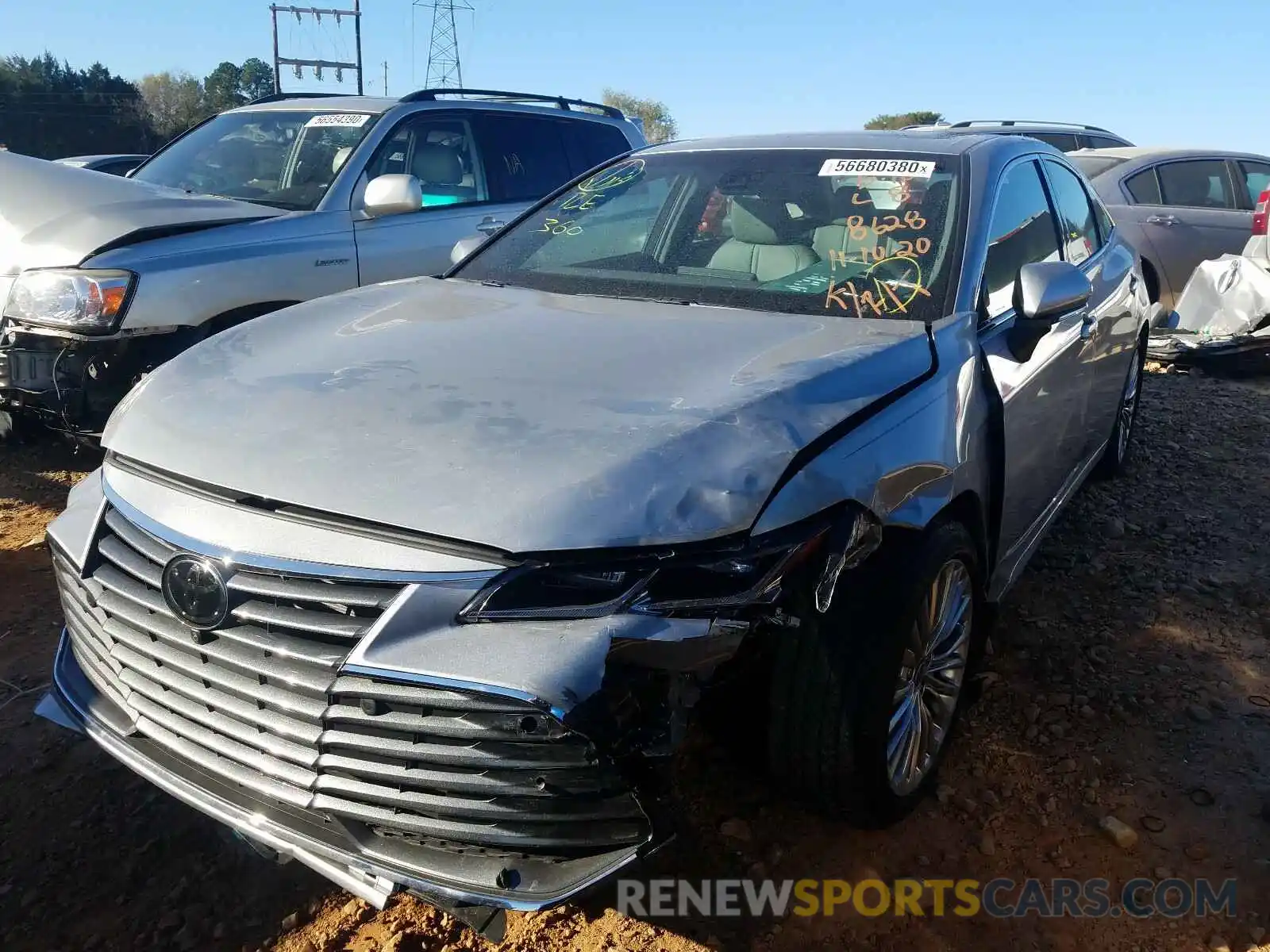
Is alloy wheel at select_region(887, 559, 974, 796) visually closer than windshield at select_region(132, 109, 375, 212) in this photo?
Yes

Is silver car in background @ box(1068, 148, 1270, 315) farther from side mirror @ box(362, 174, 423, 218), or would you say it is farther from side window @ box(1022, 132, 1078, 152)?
side mirror @ box(362, 174, 423, 218)

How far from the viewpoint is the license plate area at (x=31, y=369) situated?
4.11m

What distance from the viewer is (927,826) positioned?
251 cm

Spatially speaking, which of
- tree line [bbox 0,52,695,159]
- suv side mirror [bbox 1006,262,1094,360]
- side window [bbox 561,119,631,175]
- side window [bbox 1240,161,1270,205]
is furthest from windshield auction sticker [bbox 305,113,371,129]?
tree line [bbox 0,52,695,159]

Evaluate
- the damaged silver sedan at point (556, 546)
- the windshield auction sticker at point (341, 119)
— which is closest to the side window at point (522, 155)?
the windshield auction sticker at point (341, 119)

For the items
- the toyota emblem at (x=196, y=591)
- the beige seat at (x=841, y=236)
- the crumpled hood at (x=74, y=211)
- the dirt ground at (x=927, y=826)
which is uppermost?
the beige seat at (x=841, y=236)

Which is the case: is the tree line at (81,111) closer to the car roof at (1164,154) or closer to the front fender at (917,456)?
the car roof at (1164,154)

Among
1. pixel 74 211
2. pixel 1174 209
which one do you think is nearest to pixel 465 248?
pixel 74 211

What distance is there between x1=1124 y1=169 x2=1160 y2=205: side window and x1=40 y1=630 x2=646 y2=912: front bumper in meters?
8.42

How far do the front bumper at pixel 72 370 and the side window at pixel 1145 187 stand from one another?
765 cm

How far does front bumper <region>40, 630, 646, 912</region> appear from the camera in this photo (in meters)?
1.67

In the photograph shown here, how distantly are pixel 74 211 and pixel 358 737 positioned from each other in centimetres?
383

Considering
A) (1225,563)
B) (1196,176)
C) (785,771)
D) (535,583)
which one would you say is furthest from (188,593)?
(1196,176)

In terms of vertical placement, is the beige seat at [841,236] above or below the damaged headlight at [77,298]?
above
